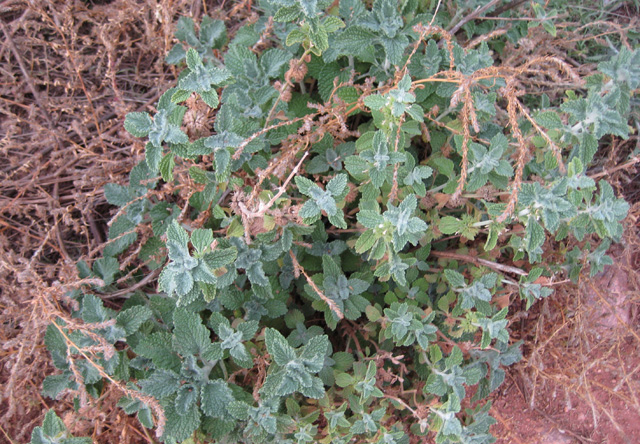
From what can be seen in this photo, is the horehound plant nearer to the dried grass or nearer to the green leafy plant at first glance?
the green leafy plant

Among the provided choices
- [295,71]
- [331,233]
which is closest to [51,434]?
[331,233]

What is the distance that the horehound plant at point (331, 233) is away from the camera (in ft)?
6.24

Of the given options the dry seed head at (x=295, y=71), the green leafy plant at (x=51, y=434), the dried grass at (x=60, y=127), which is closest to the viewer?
the green leafy plant at (x=51, y=434)

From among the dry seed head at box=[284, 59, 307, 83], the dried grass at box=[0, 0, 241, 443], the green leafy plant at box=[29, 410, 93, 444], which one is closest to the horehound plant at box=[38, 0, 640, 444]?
the dry seed head at box=[284, 59, 307, 83]

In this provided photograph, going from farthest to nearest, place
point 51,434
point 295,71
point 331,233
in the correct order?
point 331,233 → point 295,71 → point 51,434

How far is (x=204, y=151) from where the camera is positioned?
1.95 m

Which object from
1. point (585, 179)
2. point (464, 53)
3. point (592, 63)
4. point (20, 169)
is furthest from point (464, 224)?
point (20, 169)

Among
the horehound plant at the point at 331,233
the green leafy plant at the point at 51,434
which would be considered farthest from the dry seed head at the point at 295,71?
the green leafy plant at the point at 51,434

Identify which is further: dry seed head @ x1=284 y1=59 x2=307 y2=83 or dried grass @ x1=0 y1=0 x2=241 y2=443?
dried grass @ x1=0 y1=0 x2=241 y2=443

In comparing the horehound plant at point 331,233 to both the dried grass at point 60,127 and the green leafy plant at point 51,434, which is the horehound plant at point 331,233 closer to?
the green leafy plant at point 51,434

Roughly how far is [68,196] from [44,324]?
2.89 feet

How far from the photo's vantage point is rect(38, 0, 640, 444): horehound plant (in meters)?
1.90

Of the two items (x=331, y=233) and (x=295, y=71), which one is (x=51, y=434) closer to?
(x=331, y=233)

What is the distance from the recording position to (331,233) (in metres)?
2.54
